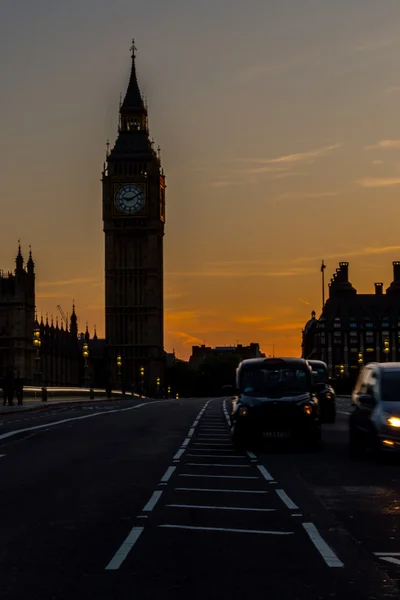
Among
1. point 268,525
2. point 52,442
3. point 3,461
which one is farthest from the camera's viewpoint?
point 52,442

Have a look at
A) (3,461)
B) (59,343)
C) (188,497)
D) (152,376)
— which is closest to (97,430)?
(3,461)

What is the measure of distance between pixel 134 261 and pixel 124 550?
17356 cm

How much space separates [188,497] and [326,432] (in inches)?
676

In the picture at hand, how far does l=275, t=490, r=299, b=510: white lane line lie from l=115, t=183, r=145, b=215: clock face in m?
170

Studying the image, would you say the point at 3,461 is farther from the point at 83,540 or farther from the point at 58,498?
the point at 83,540

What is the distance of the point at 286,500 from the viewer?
14.9 m

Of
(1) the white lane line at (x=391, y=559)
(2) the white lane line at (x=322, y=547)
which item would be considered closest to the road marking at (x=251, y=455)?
(2) the white lane line at (x=322, y=547)

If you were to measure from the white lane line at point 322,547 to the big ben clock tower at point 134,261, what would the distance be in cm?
16326

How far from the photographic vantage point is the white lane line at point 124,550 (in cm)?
977

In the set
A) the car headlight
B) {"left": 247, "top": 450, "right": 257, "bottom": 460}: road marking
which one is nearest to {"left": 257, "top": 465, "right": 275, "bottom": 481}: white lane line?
{"left": 247, "top": 450, "right": 257, "bottom": 460}: road marking

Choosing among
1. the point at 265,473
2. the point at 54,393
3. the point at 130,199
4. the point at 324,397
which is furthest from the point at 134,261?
the point at 265,473

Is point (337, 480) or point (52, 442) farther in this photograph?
point (52, 442)

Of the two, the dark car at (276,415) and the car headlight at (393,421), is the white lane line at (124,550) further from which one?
the dark car at (276,415)

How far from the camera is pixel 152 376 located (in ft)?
580
